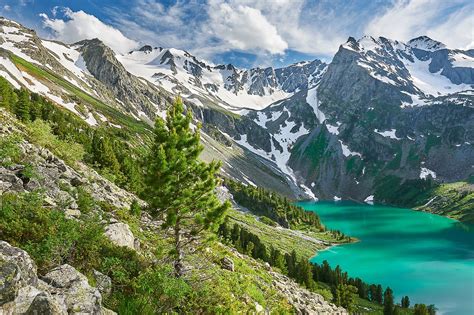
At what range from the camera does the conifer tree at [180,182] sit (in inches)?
797

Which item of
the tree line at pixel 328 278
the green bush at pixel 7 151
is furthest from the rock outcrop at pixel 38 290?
the tree line at pixel 328 278

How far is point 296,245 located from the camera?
388 ft

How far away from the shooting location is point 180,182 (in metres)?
21.0

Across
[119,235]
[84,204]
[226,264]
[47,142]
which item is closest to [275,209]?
[226,264]

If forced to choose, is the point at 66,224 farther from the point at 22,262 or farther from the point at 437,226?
the point at 437,226

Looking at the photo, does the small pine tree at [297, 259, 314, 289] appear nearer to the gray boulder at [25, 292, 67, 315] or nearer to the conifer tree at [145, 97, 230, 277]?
the conifer tree at [145, 97, 230, 277]

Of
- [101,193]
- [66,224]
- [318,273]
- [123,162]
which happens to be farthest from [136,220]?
[318,273]

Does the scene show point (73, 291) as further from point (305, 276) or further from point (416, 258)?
point (416, 258)

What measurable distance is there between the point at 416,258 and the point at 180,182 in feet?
343

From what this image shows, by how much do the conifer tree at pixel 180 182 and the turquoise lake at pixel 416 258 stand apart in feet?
211

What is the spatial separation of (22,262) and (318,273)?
7605 centimetres

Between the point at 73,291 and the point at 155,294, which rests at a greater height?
the point at 73,291

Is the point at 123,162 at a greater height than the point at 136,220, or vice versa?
the point at 123,162

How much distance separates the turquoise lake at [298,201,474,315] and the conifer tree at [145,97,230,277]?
64.4 metres
